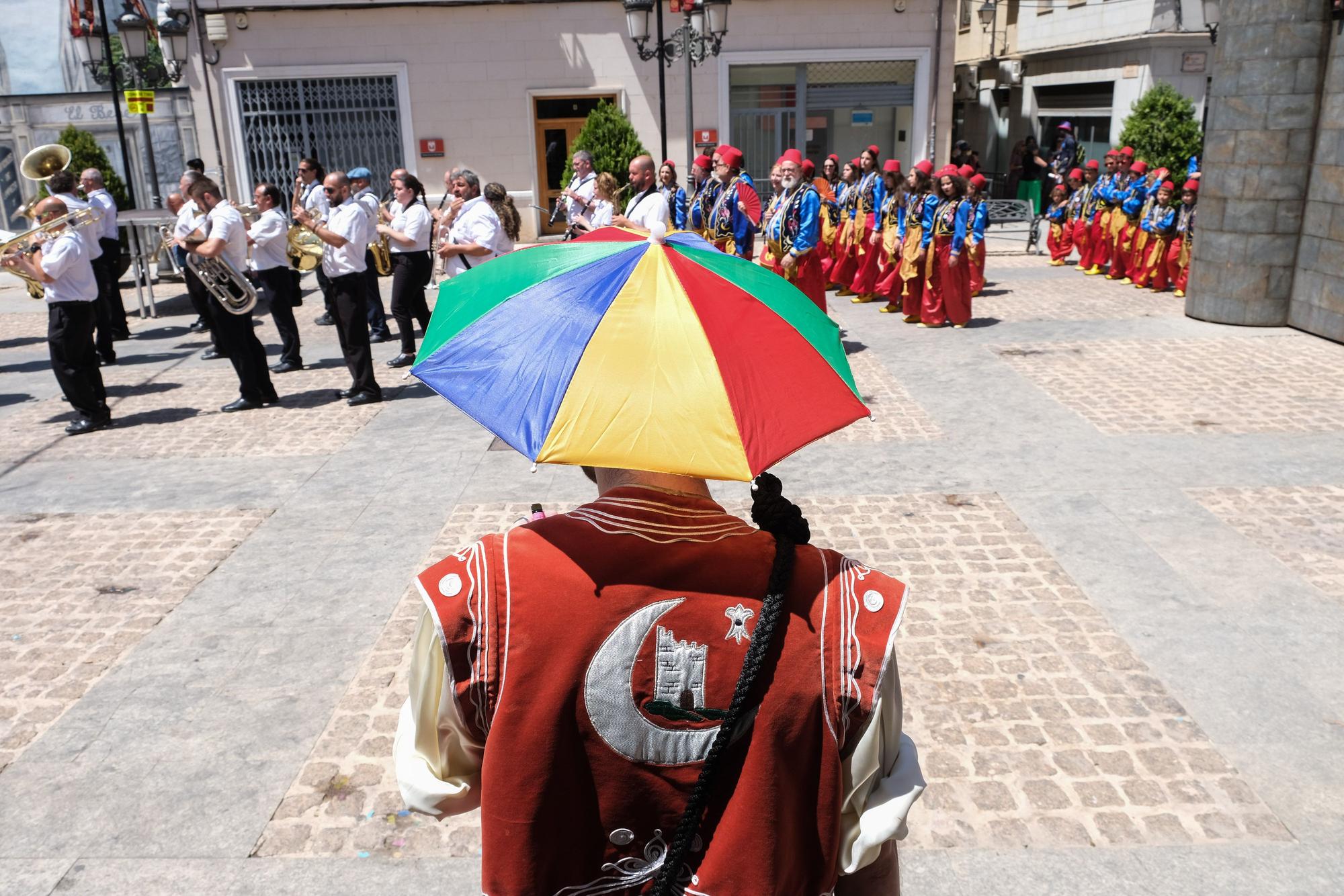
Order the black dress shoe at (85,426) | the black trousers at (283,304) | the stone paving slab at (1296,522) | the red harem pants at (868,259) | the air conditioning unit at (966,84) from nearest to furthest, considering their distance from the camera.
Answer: the stone paving slab at (1296,522)
the black dress shoe at (85,426)
the black trousers at (283,304)
the red harem pants at (868,259)
the air conditioning unit at (966,84)

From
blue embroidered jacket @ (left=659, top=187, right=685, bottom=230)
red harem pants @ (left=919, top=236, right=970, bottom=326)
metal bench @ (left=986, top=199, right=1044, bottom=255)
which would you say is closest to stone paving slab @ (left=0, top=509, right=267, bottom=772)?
blue embroidered jacket @ (left=659, top=187, right=685, bottom=230)

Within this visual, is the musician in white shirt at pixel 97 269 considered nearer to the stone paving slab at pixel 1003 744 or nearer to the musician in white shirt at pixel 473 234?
the musician in white shirt at pixel 473 234

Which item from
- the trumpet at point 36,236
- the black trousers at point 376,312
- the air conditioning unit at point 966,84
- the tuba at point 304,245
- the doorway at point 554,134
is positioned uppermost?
the air conditioning unit at point 966,84

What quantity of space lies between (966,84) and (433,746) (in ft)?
112

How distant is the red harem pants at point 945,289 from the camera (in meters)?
12.3

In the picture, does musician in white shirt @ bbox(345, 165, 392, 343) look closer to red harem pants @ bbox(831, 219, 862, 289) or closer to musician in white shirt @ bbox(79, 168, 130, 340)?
musician in white shirt @ bbox(79, 168, 130, 340)

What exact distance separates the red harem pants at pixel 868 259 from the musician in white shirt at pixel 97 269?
9103 millimetres

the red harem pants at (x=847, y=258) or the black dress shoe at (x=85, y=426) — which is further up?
the red harem pants at (x=847, y=258)

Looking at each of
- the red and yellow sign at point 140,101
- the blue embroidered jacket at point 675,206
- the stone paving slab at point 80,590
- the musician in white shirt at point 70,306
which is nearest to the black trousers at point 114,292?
the musician in white shirt at point 70,306

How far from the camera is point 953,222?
1230cm

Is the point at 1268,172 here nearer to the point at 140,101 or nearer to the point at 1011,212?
the point at 1011,212

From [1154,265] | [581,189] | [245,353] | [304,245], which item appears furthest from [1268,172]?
[245,353]

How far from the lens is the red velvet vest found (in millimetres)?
1724

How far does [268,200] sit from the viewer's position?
998 cm
